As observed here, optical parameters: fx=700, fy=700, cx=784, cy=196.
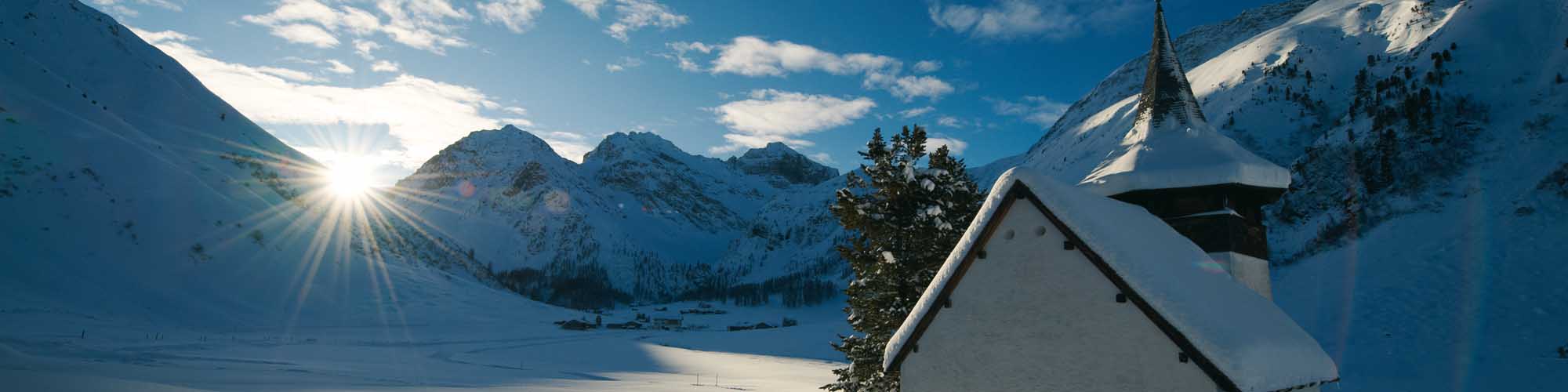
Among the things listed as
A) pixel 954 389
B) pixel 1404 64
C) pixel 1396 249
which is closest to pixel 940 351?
pixel 954 389

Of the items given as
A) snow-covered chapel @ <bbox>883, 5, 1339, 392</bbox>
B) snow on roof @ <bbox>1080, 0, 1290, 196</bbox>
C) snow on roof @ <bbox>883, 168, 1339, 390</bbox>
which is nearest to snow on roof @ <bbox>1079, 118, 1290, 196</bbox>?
snow on roof @ <bbox>1080, 0, 1290, 196</bbox>

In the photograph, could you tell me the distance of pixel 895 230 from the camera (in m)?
16.8

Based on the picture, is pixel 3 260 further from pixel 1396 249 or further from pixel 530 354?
pixel 1396 249

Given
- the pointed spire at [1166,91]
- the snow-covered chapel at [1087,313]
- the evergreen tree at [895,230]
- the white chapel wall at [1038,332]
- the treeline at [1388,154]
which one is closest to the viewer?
the snow-covered chapel at [1087,313]

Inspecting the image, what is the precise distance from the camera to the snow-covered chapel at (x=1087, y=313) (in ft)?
27.2

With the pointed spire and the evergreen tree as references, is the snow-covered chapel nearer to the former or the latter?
the pointed spire

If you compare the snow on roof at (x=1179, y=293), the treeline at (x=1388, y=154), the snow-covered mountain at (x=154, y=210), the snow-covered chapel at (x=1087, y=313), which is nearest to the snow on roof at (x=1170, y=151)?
the snow-covered chapel at (x=1087, y=313)

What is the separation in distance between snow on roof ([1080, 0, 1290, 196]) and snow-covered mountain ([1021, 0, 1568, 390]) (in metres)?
1.10

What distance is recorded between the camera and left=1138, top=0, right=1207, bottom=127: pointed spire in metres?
14.2

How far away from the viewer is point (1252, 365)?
8023mm

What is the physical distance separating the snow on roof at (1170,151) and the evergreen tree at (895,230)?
330cm

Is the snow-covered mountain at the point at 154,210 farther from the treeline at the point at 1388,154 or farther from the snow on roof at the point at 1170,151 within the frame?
the treeline at the point at 1388,154

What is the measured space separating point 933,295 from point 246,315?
2860 inches

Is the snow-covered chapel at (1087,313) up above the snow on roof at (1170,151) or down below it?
below
